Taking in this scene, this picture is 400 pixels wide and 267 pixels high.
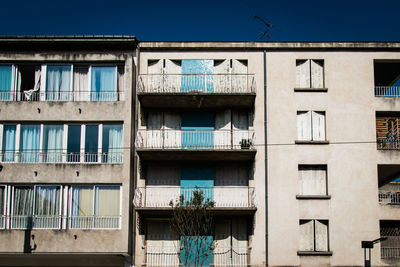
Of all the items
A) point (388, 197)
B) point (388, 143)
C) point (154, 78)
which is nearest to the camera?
point (388, 143)

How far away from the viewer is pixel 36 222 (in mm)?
27859

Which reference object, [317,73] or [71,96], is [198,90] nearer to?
[317,73]

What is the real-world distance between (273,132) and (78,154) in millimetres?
9586

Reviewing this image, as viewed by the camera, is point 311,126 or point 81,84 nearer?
point 81,84

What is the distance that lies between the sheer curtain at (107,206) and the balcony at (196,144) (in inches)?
91.9

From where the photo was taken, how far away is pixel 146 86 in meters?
30.5

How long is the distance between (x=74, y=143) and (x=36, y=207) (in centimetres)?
349

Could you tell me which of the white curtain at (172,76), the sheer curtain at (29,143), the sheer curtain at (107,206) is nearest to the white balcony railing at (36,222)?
the sheer curtain at (107,206)

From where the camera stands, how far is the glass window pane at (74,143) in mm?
28781

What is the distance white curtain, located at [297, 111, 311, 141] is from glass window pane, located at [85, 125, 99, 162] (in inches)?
391

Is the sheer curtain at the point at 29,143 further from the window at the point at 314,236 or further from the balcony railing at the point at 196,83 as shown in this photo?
the window at the point at 314,236

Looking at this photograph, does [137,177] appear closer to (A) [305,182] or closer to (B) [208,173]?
(B) [208,173]

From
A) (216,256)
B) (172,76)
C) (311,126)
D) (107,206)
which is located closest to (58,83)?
(172,76)

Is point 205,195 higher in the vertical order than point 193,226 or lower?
higher
